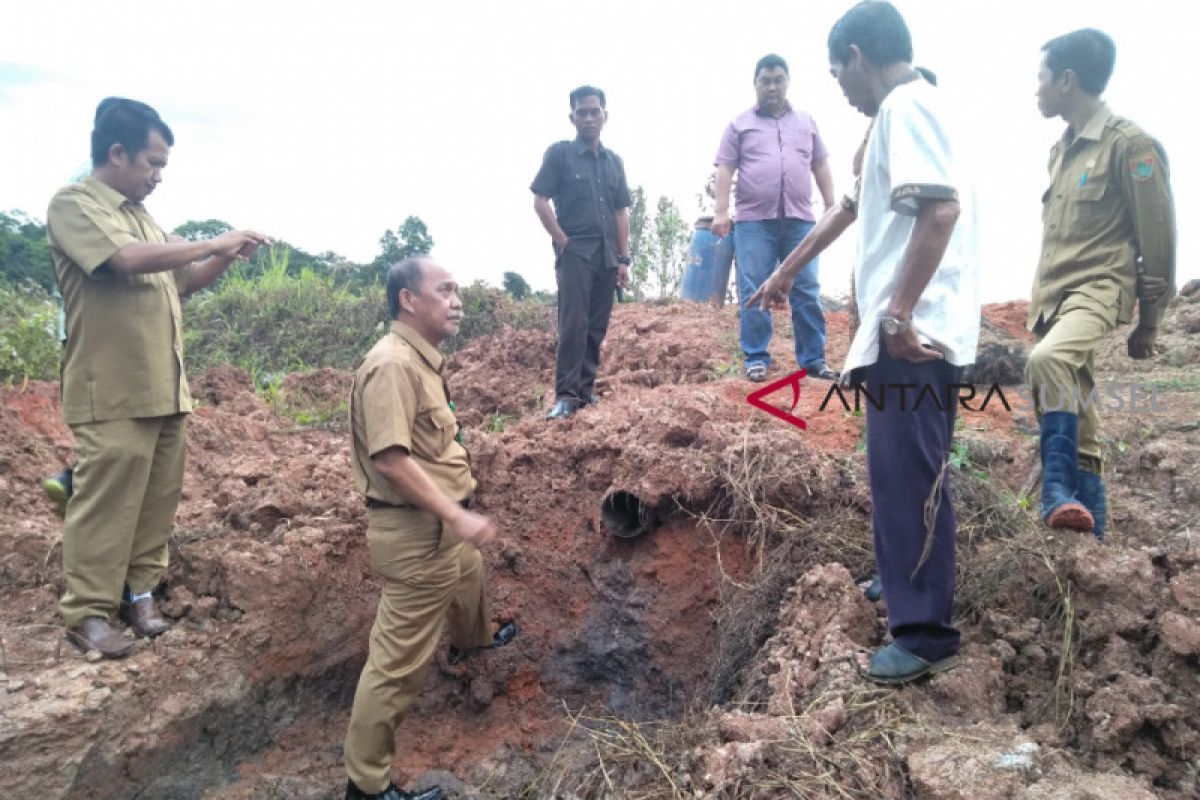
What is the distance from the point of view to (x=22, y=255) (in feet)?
31.3

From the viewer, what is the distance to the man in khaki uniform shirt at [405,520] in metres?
2.90

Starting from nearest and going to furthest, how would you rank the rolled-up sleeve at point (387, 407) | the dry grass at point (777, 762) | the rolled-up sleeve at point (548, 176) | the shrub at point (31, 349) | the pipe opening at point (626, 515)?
1. the dry grass at point (777, 762)
2. the rolled-up sleeve at point (387, 407)
3. the pipe opening at point (626, 515)
4. the rolled-up sleeve at point (548, 176)
5. the shrub at point (31, 349)

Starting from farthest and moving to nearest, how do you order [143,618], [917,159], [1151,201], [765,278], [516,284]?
[516,284] < [765,278] < [143,618] < [1151,201] < [917,159]

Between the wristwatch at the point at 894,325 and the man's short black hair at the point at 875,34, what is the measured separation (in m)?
0.76

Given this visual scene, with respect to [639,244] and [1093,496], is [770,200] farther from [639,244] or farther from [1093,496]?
[639,244]

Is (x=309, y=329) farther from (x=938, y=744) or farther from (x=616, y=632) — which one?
(x=938, y=744)

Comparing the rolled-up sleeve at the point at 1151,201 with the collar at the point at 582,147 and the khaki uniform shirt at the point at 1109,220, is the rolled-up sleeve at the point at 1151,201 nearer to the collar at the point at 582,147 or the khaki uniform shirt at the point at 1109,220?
the khaki uniform shirt at the point at 1109,220

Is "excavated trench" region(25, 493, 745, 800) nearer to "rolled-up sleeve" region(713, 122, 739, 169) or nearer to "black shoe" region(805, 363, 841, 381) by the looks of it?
"black shoe" region(805, 363, 841, 381)

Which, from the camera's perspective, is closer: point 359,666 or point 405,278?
point 405,278

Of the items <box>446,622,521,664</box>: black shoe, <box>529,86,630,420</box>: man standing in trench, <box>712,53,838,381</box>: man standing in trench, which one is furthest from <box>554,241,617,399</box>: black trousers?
<box>446,622,521,664</box>: black shoe

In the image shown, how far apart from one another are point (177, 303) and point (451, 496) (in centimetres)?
142

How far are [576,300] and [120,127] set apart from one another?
2.62 metres

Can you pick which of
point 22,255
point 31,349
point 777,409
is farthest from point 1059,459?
point 22,255

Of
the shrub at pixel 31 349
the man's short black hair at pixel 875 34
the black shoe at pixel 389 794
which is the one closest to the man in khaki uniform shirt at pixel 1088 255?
the man's short black hair at pixel 875 34
